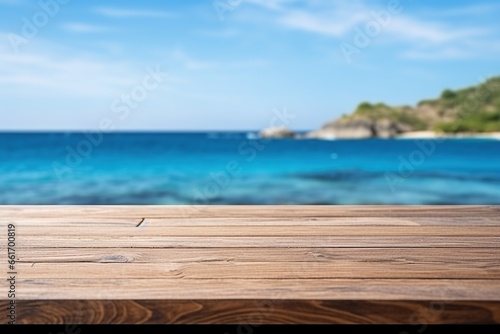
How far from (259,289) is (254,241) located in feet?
1.25

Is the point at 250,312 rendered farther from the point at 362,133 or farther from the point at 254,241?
the point at 362,133

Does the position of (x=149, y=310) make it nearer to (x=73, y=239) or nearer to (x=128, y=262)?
(x=128, y=262)

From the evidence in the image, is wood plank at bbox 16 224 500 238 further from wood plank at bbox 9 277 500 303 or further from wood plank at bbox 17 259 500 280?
wood plank at bbox 9 277 500 303

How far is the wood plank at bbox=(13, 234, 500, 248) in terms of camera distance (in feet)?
4.24

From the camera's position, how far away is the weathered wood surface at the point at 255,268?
0.91 metres

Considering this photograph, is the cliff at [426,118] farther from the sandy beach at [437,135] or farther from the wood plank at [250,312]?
the wood plank at [250,312]

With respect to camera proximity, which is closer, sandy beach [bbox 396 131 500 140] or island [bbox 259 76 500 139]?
sandy beach [bbox 396 131 500 140]

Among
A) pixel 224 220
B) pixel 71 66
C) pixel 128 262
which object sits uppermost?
pixel 71 66

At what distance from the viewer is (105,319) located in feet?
3.00

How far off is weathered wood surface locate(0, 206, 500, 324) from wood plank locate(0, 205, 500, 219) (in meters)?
0.03

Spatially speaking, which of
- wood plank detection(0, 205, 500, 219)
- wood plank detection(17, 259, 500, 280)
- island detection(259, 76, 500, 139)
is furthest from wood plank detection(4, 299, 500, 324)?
island detection(259, 76, 500, 139)

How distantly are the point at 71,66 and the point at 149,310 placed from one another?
27757mm

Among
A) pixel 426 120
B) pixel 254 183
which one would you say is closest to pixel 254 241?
pixel 254 183

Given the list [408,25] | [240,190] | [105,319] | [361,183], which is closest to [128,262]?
[105,319]
